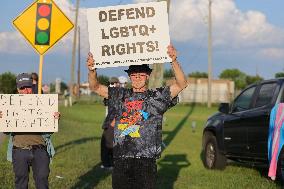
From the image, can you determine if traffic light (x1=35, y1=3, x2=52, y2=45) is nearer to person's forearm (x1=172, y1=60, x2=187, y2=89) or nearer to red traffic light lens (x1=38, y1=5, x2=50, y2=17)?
red traffic light lens (x1=38, y1=5, x2=50, y2=17)

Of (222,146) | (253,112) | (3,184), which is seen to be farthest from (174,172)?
(3,184)

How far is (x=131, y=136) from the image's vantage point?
5.67 meters

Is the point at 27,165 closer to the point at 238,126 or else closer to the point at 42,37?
the point at 42,37

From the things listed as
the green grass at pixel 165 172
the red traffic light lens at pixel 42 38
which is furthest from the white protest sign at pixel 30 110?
the green grass at pixel 165 172

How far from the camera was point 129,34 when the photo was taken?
6.11m

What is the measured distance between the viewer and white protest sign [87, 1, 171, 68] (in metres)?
6.00

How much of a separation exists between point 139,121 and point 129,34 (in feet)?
3.24

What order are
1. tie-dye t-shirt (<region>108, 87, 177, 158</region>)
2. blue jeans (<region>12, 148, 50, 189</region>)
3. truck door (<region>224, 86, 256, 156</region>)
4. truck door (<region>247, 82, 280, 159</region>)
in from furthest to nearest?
truck door (<region>224, 86, 256, 156</region>)
truck door (<region>247, 82, 280, 159</region>)
blue jeans (<region>12, 148, 50, 189</region>)
tie-dye t-shirt (<region>108, 87, 177, 158</region>)

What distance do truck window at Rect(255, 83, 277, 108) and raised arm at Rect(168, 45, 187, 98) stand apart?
5.46 m

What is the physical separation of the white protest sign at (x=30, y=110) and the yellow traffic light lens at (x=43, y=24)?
1853mm

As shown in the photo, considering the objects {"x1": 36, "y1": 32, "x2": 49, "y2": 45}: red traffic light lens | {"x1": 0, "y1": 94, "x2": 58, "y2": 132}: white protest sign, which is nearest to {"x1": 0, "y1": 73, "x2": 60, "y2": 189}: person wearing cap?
{"x1": 0, "y1": 94, "x2": 58, "y2": 132}: white protest sign

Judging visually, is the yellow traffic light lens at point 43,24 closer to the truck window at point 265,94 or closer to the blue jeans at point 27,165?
the blue jeans at point 27,165

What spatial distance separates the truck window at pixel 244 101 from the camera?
11906mm

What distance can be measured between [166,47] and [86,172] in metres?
6.25
